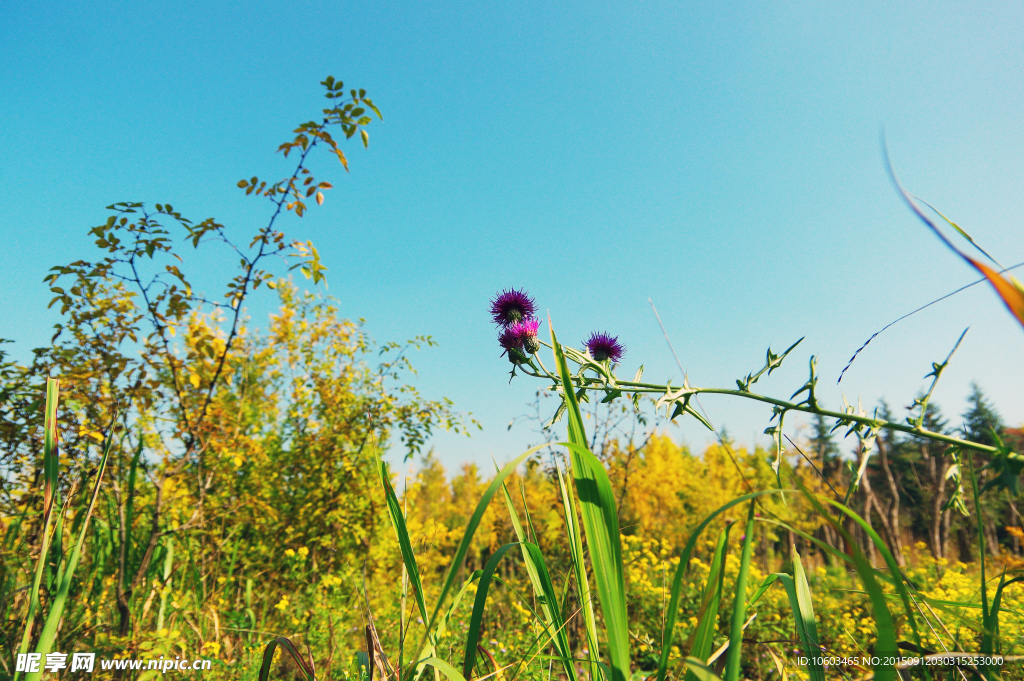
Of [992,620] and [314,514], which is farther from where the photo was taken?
[314,514]

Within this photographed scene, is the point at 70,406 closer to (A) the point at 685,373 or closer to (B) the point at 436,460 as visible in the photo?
(A) the point at 685,373

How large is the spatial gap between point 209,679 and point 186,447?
3.50 feet

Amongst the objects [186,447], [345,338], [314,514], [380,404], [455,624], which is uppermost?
[345,338]

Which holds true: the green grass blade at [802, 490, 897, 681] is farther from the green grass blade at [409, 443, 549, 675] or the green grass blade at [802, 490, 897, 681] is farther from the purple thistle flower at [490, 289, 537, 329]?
the purple thistle flower at [490, 289, 537, 329]

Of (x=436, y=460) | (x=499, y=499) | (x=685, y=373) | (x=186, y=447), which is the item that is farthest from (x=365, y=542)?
(x=436, y=460)

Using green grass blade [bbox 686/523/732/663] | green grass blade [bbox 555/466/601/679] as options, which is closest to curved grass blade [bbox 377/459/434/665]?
green grass blade [bbox 555/466/601/679]

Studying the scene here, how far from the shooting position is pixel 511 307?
1913mm

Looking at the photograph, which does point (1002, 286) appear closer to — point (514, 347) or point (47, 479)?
point (514, 347)

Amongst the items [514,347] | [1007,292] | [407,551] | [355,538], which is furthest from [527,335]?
[355,538]

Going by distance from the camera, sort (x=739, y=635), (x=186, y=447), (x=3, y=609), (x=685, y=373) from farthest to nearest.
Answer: (x=186, y=447) → (x=3, y=609) → (x=685, y=373) → (x=739, y=635)

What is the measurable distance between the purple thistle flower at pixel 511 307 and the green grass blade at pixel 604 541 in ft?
3.61

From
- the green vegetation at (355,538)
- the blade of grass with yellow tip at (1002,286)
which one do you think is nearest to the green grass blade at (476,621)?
the green vegetation at (355,538)

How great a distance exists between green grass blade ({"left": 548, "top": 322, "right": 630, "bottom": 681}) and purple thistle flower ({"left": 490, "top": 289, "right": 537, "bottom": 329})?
1100mm

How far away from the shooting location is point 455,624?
335 centimetres
